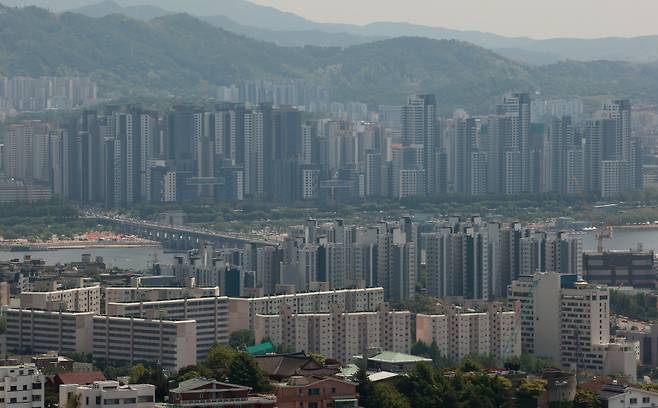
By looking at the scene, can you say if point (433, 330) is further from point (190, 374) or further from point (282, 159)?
point (282, 159)

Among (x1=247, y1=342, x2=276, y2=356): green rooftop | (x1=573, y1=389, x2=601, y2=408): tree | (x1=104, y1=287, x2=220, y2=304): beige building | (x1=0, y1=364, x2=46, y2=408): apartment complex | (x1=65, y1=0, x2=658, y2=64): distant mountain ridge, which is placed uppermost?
(x1=65, y1=0, x2=658, y2=64): distant mountain ridge

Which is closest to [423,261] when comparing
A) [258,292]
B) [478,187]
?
[258,292]

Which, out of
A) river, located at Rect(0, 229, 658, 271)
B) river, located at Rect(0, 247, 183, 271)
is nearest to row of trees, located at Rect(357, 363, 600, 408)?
river, located at Rect(0, 247, 183, 271)

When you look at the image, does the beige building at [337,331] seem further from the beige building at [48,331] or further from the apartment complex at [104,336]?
the beige building at [48,331]

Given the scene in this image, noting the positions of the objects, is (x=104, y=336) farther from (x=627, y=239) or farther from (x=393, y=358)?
(x=627, y=239)

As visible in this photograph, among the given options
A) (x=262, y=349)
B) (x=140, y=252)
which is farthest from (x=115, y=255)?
(x=262, y=349)

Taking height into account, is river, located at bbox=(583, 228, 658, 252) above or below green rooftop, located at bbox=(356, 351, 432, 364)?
above

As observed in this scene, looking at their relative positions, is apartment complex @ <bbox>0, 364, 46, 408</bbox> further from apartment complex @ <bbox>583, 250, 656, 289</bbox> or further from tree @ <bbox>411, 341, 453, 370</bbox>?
apartment complex @ <bbox>583, 250, 656, 289</bbox>
